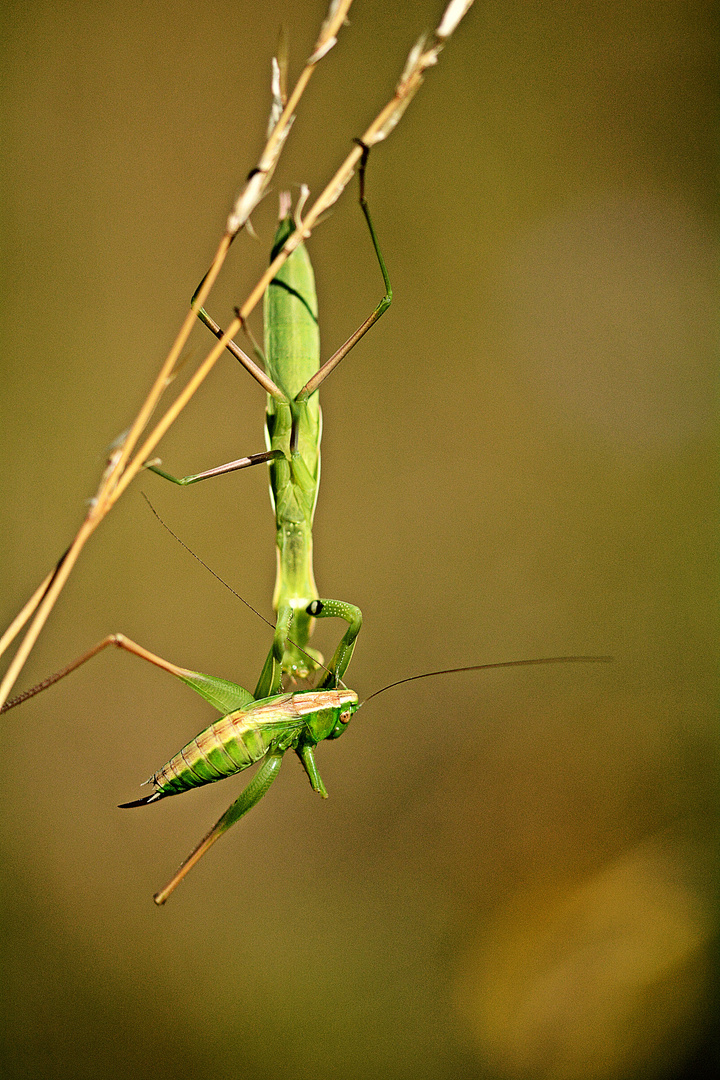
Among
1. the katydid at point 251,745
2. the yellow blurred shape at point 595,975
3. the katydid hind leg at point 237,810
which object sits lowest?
the yellow blurred shape at point 595,975

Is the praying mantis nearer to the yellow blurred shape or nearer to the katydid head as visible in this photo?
the katydid head

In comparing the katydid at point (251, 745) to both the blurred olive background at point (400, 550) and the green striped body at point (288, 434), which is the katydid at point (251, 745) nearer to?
the green striped body at point (288, 434)

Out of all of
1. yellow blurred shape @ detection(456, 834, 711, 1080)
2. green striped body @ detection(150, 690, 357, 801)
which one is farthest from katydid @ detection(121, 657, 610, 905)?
yellow blurred shape @ detection(456, 834, 711, 1080)

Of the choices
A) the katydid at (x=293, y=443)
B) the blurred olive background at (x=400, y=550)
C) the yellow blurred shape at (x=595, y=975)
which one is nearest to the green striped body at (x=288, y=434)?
the katydid at (x=293, y=443)

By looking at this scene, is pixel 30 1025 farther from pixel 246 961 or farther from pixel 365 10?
pixel 365 10

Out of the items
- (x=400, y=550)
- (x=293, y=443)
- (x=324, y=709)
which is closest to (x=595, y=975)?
(x=400, y=550)

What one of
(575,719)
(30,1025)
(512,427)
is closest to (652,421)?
Answer: (512,427)
